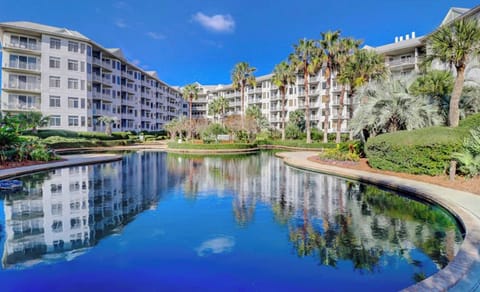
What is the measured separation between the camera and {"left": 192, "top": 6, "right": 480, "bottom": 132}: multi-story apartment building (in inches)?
1640

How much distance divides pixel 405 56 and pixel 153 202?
50.5m

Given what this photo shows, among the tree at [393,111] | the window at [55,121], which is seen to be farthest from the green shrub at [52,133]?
the tree at [393,111]

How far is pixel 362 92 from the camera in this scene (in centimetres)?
2492

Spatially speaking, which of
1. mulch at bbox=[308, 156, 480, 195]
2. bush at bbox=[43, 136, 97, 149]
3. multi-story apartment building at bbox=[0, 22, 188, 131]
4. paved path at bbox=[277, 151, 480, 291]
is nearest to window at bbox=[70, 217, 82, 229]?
paved path at bbox=[277, 151, 480, 291]

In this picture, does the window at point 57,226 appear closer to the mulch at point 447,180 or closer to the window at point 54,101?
the mulch at point 447,180

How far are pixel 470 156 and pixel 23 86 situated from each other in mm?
52931

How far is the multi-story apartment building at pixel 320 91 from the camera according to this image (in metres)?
41.6

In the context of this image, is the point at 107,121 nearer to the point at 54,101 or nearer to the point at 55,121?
the point at 55,121

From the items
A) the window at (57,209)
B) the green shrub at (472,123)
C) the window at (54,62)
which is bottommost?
the window at (57,209)

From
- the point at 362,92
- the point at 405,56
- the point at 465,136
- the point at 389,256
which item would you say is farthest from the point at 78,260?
the point at 405,56

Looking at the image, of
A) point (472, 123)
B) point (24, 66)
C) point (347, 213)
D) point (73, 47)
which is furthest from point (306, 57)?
point (24, 66)

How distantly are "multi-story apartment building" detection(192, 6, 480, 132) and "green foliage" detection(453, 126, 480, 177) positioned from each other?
39.8ft

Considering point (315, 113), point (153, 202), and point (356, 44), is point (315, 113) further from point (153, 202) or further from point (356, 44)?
point (153, 202)

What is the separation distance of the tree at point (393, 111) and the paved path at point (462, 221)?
6.67 meters
